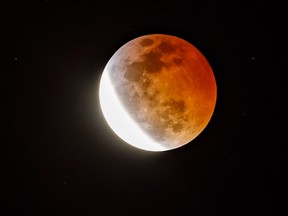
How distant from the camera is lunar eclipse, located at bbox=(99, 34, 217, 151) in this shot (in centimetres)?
303

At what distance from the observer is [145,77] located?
119 inches

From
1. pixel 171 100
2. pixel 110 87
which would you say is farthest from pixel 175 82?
pixel 110 87

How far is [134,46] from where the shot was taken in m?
3.26

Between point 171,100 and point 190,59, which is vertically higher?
point 190,59

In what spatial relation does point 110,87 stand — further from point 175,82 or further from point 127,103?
point 175,82

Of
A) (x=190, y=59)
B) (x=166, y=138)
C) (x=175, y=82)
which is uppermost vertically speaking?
(x=190, y=59)

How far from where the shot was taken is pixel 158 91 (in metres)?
3.03

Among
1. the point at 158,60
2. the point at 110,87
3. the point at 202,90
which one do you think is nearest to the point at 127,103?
the point at 110,87

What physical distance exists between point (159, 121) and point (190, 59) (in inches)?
23.4

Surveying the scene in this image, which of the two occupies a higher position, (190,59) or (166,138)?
(190,59)

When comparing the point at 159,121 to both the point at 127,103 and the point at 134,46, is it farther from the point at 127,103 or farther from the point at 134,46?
the point at 134,46

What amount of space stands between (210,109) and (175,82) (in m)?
0.51

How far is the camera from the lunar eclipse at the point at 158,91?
3031 millimetres

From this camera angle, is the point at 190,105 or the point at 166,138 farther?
the point at 166,138
